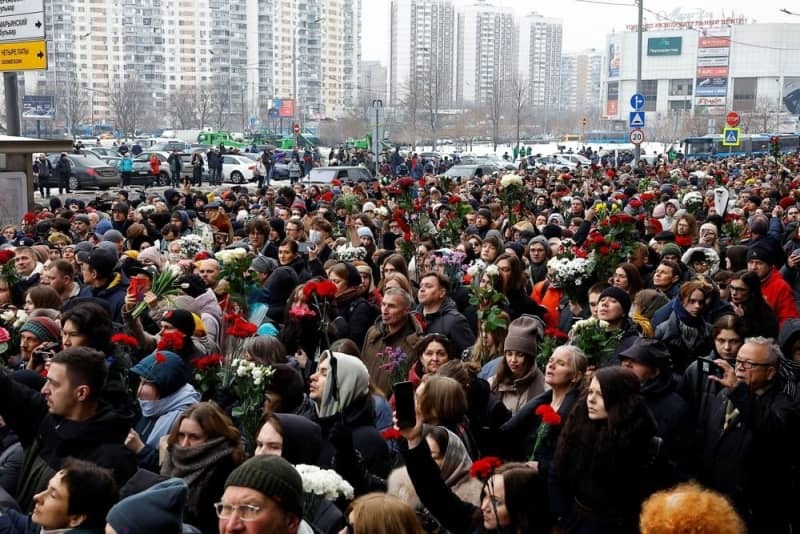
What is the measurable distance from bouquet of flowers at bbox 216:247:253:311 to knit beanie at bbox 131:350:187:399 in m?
2.53

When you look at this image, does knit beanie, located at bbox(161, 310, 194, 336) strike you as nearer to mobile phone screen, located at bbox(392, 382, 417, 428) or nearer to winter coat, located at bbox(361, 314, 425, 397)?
winter coat, located at bbox(361, 314, 425, 397)

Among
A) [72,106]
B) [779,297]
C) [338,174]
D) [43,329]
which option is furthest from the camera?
[72,106]

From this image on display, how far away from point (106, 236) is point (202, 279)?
366 cm

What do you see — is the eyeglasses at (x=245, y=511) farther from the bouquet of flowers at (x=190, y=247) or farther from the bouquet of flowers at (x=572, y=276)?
the bouquet of flowers at (x=190, y=247)

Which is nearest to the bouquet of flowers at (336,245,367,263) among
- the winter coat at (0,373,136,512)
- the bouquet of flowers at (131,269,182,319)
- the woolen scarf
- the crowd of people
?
the crowd of people

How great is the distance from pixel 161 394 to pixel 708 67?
494 ft

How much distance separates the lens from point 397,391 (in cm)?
469

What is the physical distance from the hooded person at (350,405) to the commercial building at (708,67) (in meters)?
143

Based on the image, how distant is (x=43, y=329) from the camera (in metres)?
7.14

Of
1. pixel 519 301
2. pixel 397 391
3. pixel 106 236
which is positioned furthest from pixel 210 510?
pixel 106 236

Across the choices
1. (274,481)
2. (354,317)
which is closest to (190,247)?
(354,317)

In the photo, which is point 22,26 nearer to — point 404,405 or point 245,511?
point 404,405

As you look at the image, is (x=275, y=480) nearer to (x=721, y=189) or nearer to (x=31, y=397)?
(x=31, y=397)

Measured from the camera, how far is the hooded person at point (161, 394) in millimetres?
6043
